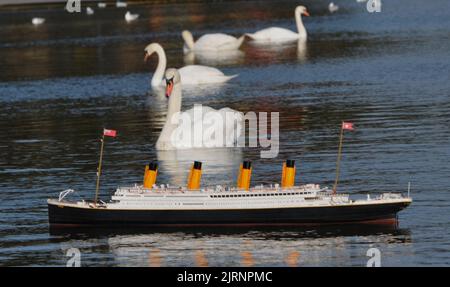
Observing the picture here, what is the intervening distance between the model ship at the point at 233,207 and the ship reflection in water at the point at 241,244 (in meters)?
0.26

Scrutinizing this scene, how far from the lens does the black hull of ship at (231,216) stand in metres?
30.0

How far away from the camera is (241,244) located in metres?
28.9

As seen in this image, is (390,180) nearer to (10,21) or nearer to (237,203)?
(237,203)

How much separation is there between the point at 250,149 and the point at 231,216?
11.9 meters

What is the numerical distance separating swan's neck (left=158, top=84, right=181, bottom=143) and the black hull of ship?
437 inches

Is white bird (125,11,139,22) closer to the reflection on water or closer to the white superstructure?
the reflection on water

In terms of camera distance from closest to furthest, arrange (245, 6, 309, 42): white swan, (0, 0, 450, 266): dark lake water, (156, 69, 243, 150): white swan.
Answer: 1. (0, 0, 450, 266): dark lake water
2. (156, 69, 243, 150): white swan
3. (245, 6, 309, 42): white swan

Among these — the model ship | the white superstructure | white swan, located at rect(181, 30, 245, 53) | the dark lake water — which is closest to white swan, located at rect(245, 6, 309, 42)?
the dark lake water

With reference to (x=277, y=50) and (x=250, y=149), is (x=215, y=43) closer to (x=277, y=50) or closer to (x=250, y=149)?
(x=277, y=50)

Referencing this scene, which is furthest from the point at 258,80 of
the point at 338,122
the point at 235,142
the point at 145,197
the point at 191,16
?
the point at 191,16

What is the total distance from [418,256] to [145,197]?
7.26 metres

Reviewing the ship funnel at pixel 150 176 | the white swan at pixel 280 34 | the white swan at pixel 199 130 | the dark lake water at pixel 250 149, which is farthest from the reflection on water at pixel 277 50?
the ship funnel at pixel 150 176

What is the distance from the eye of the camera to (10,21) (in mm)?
153250

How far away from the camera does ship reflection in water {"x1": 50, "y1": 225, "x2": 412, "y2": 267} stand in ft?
90.1
